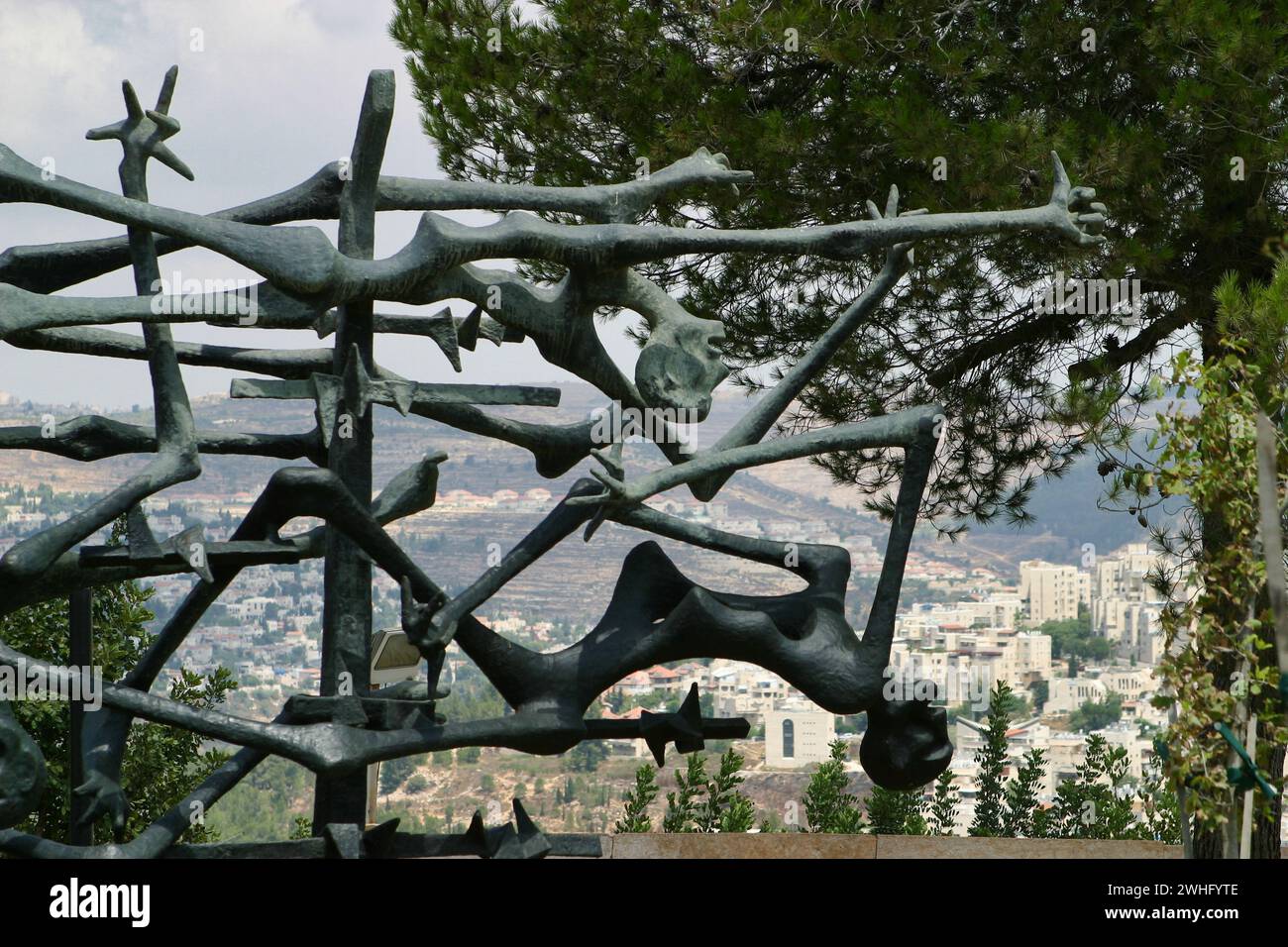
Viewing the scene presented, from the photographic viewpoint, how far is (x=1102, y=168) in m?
5.76

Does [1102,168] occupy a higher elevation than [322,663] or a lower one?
higher

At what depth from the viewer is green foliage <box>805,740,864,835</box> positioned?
7.48 meters

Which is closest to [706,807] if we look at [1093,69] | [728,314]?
[728,314]

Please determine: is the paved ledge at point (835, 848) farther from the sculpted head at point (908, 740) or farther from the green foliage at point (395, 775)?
the green foliage at point (395, 775)

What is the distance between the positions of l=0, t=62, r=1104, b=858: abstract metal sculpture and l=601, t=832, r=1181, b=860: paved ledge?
253 centimetres

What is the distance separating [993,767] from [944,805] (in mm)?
388

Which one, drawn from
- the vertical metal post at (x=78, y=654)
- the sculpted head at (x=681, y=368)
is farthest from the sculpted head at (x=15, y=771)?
the sculpted head at (x=681, y=368)

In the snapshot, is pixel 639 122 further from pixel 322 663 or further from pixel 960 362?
pixel 322 663

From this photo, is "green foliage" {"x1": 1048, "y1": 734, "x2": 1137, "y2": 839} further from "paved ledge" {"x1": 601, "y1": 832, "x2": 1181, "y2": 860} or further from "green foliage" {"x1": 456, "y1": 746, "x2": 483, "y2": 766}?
"green foliage" {"x1": 456, "y1": 746, "x2": 483, "y2": 766}

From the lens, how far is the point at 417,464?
3.77 m

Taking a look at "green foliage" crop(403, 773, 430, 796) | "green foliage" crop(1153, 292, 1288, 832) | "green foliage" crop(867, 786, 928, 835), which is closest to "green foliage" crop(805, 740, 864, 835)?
"green foliage" crop(867, 786, 928, 835)

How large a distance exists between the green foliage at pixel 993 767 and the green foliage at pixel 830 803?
0.71 m

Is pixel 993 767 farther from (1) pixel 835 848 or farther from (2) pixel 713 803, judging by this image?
(1) pixel 835 848
